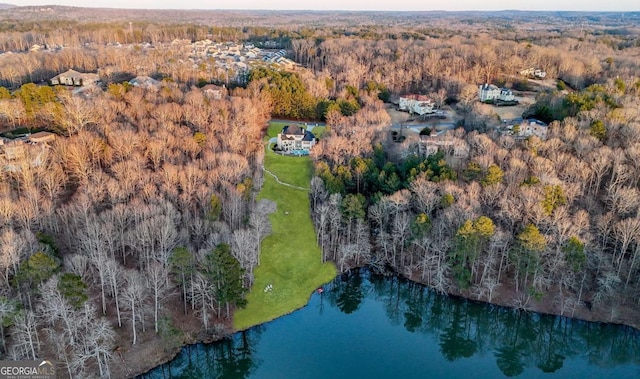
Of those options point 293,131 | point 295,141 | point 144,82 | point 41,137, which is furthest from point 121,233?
point 144,82

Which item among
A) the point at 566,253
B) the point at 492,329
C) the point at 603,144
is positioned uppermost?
the point at 603,144

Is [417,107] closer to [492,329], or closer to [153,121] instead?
[153,121]

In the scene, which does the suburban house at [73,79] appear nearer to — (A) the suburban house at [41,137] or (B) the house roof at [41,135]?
(B) the house roof at [41,135]

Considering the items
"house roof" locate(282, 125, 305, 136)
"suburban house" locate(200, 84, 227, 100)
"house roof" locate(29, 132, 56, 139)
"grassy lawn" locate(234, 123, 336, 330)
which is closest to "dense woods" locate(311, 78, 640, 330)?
"grassy lawn" locate(234, 123, 336, 330)

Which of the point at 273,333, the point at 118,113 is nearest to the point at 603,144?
the point at 273,333

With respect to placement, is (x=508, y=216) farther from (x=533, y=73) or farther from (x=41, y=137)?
(x=533, y=73)

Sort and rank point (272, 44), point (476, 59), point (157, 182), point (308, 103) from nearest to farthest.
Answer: point (157, 182)
point (308, 103)
point (476, 59)
point (272, 44)
